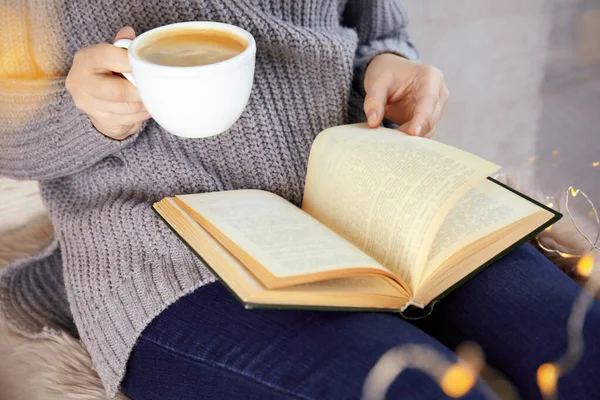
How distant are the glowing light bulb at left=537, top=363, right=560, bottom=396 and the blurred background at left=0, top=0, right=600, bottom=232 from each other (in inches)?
38.8

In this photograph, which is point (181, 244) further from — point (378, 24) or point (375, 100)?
point (378, 24)

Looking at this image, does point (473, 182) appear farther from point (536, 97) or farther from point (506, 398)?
point (536, 97)

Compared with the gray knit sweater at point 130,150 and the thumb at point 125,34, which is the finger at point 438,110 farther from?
the thumb at point 125,34

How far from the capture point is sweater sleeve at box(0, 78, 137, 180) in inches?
26.8

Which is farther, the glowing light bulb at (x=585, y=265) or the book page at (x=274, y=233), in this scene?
the glowing light bulb at (x=585, y=265)

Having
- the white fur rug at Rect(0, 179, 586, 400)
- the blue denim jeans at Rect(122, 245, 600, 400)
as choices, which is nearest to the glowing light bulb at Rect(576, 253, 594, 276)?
the white fur rug at Rect(0, 179, 586, 400)

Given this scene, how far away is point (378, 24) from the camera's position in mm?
911

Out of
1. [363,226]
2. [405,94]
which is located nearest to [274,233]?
[363,226]

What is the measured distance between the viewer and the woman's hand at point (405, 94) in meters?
0.73

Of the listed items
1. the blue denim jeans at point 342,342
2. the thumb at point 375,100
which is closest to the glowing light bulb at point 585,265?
the blue denim jeans at point 342,342

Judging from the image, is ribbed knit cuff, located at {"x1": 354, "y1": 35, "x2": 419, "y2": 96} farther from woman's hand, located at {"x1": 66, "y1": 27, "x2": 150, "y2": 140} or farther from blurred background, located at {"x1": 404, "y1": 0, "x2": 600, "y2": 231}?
blurred background, located at {"x1": 404, "y1": 0, "x2": 600, "y2": 231}

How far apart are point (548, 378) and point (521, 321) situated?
0.20 feet

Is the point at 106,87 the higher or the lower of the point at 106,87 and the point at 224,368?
the higher

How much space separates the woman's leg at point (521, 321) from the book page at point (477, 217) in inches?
2.6
